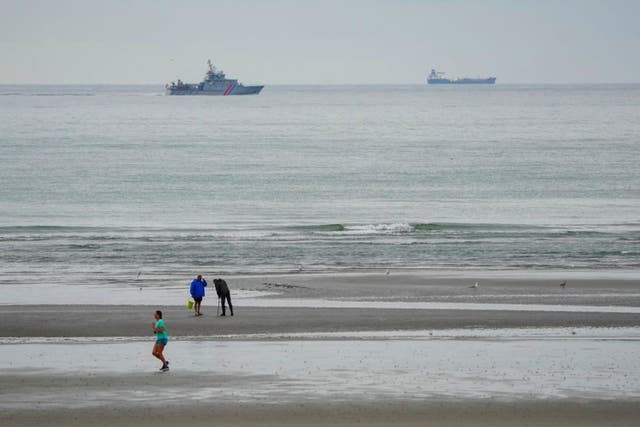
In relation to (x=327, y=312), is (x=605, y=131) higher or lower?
higher

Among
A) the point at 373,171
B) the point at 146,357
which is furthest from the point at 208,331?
the point at 373,171

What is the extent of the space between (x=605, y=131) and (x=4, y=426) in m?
128

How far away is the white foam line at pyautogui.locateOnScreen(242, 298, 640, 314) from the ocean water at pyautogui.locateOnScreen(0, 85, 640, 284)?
24.7 ft

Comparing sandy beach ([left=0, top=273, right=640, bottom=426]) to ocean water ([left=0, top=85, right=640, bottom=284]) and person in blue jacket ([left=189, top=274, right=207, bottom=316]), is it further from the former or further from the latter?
ocean water ([left=0, top=85, right=640, bottom=284])

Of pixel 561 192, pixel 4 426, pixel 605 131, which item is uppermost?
pixel 605 131

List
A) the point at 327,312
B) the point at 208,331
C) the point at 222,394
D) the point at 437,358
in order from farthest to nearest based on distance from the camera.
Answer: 1. the point at 327,312
2. the point at 208,331
3. the point at 437,358
4. the point at 222,394

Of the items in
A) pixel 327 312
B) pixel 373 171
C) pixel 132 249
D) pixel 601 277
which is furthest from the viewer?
pixel 373 171

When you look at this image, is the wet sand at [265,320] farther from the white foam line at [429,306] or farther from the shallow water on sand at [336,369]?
the shallow water on sand at [336,369]

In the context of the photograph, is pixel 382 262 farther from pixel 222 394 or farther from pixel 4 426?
pixel 4 426

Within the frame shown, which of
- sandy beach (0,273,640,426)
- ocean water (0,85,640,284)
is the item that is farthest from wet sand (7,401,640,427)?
ocean water (0,85,640,284)

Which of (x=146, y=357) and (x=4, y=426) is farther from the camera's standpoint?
(x=146, y=357)

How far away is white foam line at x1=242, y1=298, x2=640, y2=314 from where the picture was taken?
93.4 ft

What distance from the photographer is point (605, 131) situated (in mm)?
137500

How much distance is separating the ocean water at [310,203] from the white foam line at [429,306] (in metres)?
7.51
